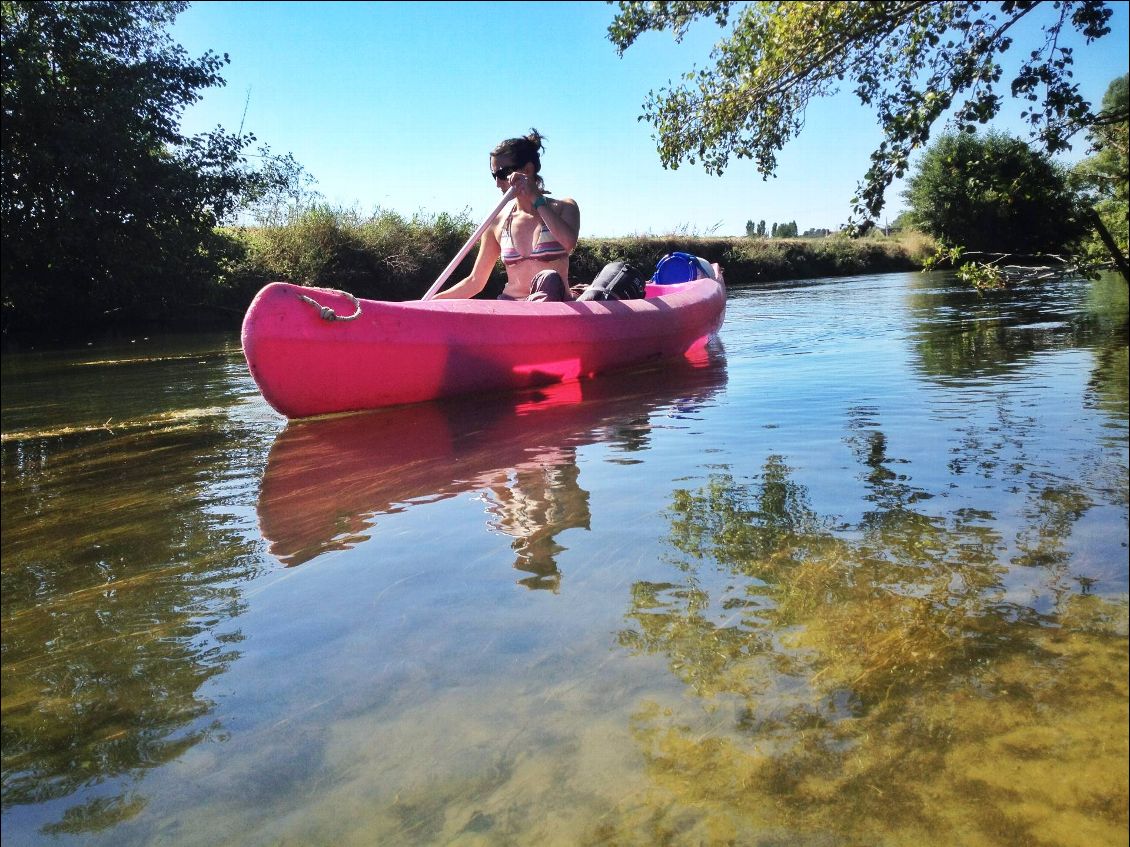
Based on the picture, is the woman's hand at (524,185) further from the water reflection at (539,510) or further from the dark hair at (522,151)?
the water reflection at (539,510)

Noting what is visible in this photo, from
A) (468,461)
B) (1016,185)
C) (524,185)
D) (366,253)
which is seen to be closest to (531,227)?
(524,185)

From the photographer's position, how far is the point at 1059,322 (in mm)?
7461

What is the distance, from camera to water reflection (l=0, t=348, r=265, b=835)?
55.7 inches

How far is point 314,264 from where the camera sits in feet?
54.9

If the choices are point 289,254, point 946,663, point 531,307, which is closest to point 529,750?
point 946,663

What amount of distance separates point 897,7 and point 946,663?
363cm

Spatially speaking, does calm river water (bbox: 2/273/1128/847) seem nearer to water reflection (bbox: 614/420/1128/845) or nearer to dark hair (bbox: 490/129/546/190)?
water reflection (bbox: 614/420/1128/845)

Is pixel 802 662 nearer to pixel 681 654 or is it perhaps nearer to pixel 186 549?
pixel 681 654

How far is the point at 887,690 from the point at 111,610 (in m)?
1.77

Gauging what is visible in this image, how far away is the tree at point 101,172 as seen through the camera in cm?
1241

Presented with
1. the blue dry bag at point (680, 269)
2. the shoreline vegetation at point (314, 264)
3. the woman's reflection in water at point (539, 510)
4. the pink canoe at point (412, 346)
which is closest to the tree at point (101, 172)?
the shoreline vegetation at point (314, 264)

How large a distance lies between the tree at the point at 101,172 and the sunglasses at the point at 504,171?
9.74 metres

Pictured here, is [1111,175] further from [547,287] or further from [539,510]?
[547,287]

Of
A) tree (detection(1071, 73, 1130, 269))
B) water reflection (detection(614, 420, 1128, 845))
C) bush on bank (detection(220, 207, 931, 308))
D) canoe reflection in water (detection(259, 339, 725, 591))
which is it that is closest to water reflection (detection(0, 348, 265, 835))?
canoe reflection in water (detection(259, 339, 725, 591))
